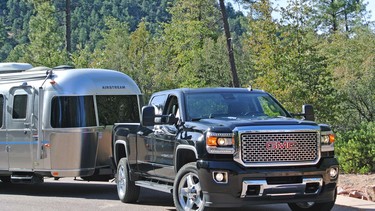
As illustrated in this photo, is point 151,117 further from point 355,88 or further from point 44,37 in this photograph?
point 44,37

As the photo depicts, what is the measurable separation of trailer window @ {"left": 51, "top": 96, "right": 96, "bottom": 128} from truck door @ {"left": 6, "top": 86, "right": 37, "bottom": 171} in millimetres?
716

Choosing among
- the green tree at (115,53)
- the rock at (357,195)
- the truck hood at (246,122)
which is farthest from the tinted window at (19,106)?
the green tree at (115,53)

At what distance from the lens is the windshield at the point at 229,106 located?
10.8 meters

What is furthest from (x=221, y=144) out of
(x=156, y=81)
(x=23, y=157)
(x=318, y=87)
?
(x=156, y=81)

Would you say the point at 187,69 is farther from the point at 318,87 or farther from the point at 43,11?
the point at 318,87

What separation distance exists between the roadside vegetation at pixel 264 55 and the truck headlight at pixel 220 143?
28.7 ft

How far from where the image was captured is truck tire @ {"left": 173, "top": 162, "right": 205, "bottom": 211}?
380 inches

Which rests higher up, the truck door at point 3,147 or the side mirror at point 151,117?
the side mirror at point 151,117

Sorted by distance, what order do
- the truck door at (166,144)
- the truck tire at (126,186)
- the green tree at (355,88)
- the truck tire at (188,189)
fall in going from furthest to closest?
the green tree at (355,88), the truck tire at (126,186), the truck door at (166,144), the truck tire at (188,189)

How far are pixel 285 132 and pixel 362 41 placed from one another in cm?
3474

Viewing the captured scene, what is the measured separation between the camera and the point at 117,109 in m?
15.0

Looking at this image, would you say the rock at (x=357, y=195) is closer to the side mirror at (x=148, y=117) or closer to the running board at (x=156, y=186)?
the running board at (x=156, y=186)

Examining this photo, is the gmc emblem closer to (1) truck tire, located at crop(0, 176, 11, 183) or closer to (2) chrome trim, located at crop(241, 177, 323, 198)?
(2) chrome trim, located at crop(241, 177, 323, 198)

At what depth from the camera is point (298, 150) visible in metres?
9.62
